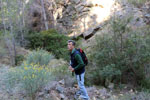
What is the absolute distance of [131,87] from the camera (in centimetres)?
710

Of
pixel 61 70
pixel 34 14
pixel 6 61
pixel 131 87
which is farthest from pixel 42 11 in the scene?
pixel 131 87

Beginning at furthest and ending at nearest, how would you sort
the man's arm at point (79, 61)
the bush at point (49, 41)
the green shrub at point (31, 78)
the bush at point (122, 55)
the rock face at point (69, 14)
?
the rock face at point (69, 14) → the bush at point (49, 41) → the bush at point (122, 55) → the man's arm at point (79, 61) → the green shrub at point (31, 78)

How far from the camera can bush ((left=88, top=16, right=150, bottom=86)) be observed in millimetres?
6910

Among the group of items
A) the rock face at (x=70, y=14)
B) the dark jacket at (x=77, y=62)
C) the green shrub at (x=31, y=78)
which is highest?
the rock face at (x=70, y=14)

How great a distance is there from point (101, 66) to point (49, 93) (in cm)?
347

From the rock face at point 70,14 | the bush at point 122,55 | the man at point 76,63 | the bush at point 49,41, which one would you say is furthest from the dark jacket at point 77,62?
the rock face at point 70,14

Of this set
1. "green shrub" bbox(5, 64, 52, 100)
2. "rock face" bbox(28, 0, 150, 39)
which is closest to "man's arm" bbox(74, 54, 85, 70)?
"green shrub" bbox(5, 64, 52, 100)

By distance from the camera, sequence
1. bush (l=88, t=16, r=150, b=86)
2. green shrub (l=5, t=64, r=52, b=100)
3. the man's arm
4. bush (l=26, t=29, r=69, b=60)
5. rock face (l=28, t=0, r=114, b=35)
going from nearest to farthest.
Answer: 1. green shrub (l=5, t=64, r=52, b=100)
2. the man's arm
3. bush (l=88, t=16, r=150, b=86)
4. bush (l=26, t=29, r=69, b=60)
5. rock face (l=28, t=0, r=114, b=35)

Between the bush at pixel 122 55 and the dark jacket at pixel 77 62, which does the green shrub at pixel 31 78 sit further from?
the bush at pixel 122 55

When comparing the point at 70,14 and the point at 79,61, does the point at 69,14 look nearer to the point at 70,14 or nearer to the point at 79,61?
the point at 70,14

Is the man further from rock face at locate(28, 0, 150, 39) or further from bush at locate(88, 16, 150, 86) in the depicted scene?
rock face at locate(28, 0, 150, 39)

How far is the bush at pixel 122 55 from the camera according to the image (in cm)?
691

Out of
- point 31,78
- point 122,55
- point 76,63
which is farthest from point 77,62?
point 122,55

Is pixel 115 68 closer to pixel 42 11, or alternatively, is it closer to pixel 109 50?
pixel 109 50
